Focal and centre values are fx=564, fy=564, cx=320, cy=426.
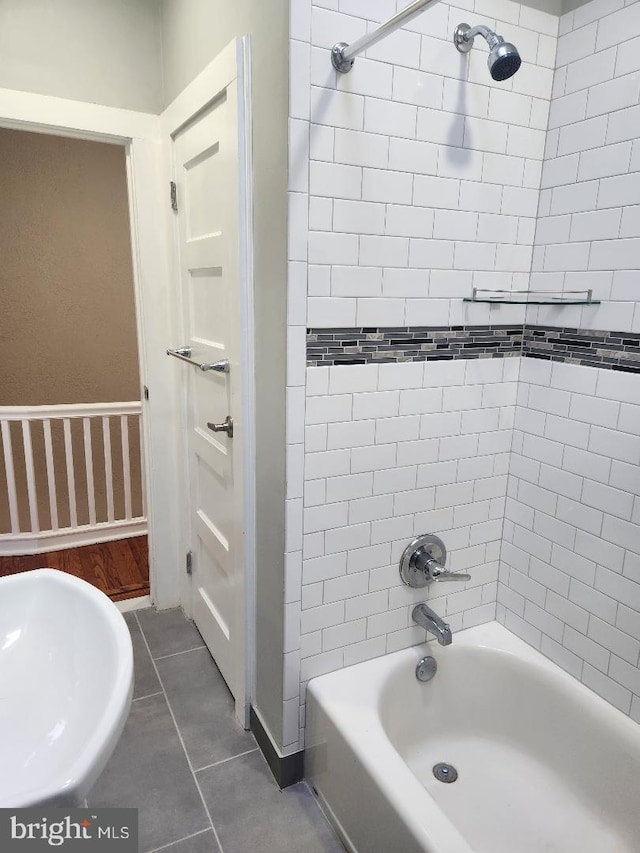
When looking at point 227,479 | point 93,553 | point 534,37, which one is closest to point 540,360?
point 534,37

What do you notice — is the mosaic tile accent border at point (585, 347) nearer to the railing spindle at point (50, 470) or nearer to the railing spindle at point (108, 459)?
the railing spindle at point (108, 459)

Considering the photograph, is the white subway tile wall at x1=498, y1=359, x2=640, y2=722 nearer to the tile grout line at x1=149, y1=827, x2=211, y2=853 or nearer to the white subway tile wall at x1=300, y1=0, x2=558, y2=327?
the white subway tile wall at x1=300, y1=0, x2=558, y2=327

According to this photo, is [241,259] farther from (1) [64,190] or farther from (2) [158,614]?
(1) [64,190]

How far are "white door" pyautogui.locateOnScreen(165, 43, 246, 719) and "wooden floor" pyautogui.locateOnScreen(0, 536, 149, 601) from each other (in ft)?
2.00

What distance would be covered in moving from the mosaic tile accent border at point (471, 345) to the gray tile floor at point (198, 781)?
1.30 meters

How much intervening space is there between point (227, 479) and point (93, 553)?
1.68 m

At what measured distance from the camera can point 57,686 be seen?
842 millimetres

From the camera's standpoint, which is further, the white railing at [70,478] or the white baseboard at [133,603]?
the white railing at [70,478]

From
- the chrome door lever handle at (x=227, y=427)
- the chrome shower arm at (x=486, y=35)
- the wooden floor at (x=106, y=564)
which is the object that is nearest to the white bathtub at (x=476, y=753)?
the chrome door lever handle at (x=227, y=427)

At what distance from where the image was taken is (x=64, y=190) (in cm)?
329

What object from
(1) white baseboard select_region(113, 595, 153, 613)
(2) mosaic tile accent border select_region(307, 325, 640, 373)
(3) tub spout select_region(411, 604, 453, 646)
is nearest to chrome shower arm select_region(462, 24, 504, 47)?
(2) mosaic tile accent border select_region(307, 325, 640, 373)

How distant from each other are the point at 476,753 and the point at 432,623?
0.45m

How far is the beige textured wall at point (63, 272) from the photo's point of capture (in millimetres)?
3238

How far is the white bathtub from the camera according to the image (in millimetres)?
1389
